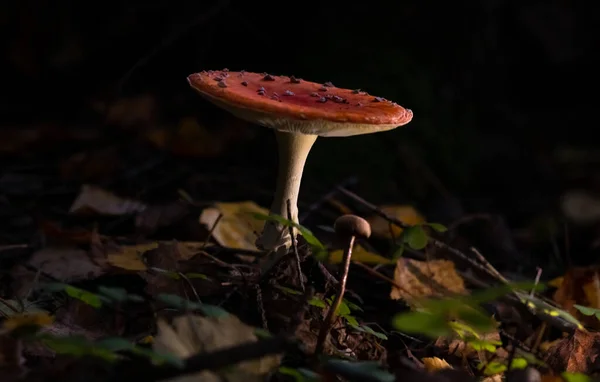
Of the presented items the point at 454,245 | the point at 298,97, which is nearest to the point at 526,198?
the point at 454,245

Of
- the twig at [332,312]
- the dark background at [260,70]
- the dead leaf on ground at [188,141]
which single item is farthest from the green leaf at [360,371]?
the dead leaf on ground at [188,141]

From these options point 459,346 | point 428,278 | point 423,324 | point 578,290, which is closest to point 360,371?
point 423,324

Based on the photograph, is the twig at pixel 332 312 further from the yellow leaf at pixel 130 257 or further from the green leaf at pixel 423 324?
the yellow leaf at pixel 130 257

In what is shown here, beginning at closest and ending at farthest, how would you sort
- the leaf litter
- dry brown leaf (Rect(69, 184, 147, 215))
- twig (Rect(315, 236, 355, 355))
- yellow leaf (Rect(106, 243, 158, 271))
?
the leaf litter < twig (Rect(315, 236, 355, 355)) < yellow leaf (Rect(106, 243, 158, 271)) < dry brown leaf (Rect(69, 184, 147, 215))

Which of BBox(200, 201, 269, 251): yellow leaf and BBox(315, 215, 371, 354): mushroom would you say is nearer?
BBox(315, 215, 371, 354): mushroom

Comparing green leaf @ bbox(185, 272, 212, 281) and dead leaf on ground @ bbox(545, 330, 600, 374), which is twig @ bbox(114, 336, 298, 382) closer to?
green leaf @ bbox(185, 272, 212, 281)

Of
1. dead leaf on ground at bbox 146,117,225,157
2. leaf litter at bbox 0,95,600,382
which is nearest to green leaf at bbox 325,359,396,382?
leaf litter at bbox 0,95,600,382

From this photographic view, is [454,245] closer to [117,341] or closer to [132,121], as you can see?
[117,341]
